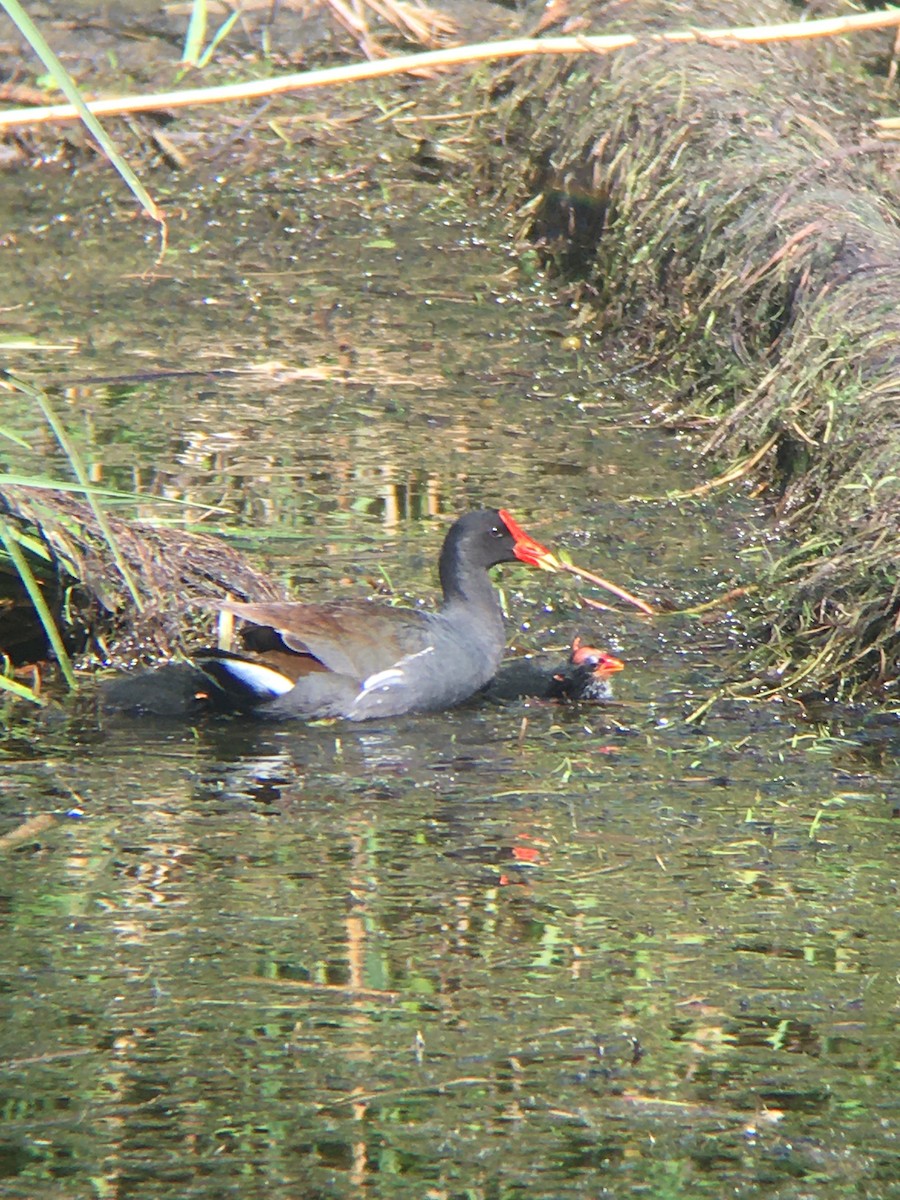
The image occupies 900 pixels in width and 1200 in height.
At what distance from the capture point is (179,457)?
7.74m

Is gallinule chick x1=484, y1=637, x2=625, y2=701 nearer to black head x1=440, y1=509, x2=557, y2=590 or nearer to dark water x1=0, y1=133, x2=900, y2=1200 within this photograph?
dark water x1=0, y1=133, x2=900, y2=1200

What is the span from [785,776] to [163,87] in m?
6.56

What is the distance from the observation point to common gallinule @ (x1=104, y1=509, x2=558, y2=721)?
5.82 m

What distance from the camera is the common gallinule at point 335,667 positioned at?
19.1 ft

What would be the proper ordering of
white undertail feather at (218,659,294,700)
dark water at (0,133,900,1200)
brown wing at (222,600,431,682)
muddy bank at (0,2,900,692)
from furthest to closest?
muddy bank at (0,2,900,692) → brown wing at (222,600,431,682) → white undertail feather at (218,659,294,700) → dark water at (0,133,900,1200)

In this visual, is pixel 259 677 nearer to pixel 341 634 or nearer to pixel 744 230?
pixel 341 634

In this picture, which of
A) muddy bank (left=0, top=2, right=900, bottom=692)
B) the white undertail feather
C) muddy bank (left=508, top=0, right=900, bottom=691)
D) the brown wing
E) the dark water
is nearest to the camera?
the dark water

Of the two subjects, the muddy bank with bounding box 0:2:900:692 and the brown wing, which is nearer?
the brown wing

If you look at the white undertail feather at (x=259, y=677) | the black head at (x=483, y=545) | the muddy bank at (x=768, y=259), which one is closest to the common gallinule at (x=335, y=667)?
the white undertail feather at (x=259, y=677)

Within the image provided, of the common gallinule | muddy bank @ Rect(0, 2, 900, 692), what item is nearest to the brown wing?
the common gallinule

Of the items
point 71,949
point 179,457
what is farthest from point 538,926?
point 179,457

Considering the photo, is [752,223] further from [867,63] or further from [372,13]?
[372,13]

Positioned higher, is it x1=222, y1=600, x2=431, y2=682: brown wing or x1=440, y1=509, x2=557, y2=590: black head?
x1=440, y1=509, x2=557, y2=590: black head

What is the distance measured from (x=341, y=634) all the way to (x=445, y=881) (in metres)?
1.48
